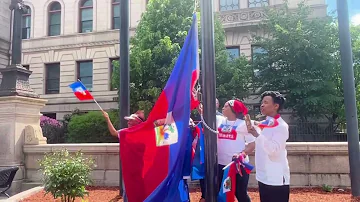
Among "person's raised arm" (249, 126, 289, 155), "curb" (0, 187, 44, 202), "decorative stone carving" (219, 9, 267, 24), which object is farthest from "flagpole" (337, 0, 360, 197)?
"decorative stone carving" (219, 9, 267, 24)

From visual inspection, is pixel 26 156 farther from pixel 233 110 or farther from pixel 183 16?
pixel 183 16

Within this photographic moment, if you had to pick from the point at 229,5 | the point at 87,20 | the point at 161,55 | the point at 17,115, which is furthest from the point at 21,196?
the point at 87,20

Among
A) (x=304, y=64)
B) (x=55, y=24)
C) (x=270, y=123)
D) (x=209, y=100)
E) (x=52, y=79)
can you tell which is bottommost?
(x=270, y=123)

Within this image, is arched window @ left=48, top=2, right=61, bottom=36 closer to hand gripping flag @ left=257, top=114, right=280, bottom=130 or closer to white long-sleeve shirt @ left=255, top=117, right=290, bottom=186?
hand gripping flag @ left=257, top=114, right=280, bottom=130

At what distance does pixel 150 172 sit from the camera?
3881 millimetres

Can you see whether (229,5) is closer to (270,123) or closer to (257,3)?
(257,3)

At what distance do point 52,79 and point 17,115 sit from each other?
20.1 metres

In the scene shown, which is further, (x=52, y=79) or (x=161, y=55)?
(x=52, y=79)

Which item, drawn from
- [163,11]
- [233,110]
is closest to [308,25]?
[163,11]

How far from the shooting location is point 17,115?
9117 mm

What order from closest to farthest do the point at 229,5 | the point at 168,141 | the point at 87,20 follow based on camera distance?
1. the point at 168,141
2. the point at 229,5
3. the point at 87,20

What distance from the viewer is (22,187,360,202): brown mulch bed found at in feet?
21.0

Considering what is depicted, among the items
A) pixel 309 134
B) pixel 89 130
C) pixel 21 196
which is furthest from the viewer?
pixel 89 130

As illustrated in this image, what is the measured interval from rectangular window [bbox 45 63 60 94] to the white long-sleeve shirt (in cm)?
2661
